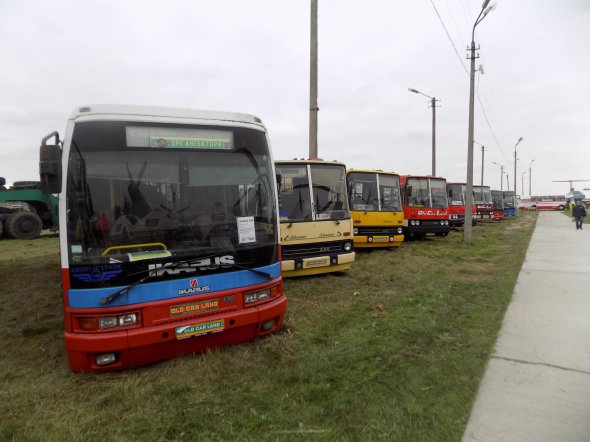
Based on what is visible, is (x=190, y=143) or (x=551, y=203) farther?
(x=551, y=203)

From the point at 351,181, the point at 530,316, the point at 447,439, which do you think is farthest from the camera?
the point at 351,181

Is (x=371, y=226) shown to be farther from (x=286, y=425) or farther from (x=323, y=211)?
(x=286, y=425)

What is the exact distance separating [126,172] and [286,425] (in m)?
2.55

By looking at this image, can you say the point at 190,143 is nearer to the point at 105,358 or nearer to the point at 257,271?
the point at 257,271

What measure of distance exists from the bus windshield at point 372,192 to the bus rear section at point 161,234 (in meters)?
7.07

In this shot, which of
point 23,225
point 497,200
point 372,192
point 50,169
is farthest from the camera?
point 497,200

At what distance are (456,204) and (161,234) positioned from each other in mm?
18713

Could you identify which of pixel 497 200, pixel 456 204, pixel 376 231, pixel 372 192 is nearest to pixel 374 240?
pixel 376 231

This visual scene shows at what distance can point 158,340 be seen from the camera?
3.51 metres

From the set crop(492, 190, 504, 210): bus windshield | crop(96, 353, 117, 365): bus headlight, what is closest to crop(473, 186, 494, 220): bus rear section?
crop(492, 190, 504, 210): bus windshield

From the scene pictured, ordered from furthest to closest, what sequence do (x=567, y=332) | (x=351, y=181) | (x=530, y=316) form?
(x=351, y=181) < (x=530, y=316) < (x=567, y=332)

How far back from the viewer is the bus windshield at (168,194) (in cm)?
341

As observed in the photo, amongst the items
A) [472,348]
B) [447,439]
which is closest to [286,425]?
[447,439]

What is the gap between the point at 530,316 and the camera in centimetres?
538
